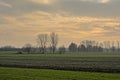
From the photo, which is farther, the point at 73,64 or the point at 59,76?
the point at 73,64

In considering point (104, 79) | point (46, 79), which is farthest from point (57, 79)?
point (104, 79)

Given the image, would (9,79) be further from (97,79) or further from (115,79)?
(115,79)

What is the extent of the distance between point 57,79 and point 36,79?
6.45ft

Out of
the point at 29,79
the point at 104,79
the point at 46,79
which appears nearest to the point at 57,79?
the point at 46,79

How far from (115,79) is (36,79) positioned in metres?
7.28

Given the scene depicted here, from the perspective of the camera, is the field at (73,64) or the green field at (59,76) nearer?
the green field at (59,76)

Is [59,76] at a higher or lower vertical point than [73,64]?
lower

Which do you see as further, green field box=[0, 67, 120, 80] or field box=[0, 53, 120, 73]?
field box=[0, 53, 120, 73]

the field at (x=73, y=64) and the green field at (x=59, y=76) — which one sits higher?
the field at (x=73, y=64)

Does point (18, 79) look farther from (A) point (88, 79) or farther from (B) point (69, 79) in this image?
(A) point (88, 79)

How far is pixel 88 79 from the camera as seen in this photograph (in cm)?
2575

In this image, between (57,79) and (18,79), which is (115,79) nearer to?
(57,79)

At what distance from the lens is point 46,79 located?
2588 cm

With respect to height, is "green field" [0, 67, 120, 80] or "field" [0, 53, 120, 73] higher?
"field" [0, 53, 120, 73]
